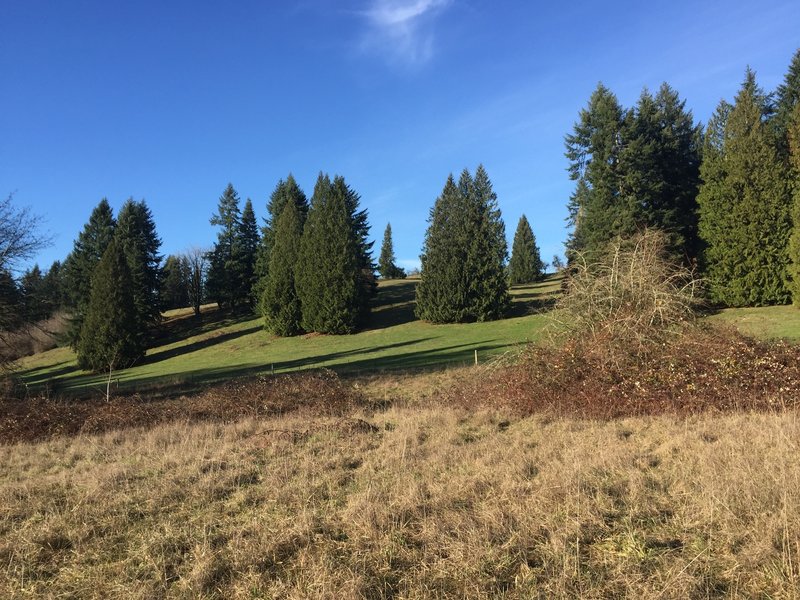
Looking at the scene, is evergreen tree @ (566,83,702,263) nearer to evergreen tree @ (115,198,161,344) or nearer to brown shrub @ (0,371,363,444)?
brown shrub @ (0,371,363,444)

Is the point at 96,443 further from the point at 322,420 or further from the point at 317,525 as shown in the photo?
the point at 317,525

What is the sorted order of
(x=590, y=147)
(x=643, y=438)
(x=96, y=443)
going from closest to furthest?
(x=643, y=438) < (x=96, y=443) < (x=590, y=147)

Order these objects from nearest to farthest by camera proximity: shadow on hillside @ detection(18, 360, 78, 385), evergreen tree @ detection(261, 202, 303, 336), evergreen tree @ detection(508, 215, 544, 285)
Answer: shadow on hillside @ detection(18, 360, 78, 385), evergreen tree @ detection(261, 202, 303, 336), evergreen tree @ detection(508, 215, 544, 285)

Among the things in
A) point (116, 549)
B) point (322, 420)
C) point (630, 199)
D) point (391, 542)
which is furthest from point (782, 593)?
point (630, 199)

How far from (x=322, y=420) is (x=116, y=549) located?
20.8 feet

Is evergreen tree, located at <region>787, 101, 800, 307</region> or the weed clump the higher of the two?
evergreen tree, located at <region>787, 101, 800, 307</region>

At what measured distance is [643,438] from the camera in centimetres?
710

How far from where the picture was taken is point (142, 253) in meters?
48.2

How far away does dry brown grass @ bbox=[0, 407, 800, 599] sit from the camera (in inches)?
122

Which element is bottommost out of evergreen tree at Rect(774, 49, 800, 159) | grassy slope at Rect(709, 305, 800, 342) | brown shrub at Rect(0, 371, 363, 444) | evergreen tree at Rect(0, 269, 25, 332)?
grassy slope at Rect(709, 305, 800, 342)

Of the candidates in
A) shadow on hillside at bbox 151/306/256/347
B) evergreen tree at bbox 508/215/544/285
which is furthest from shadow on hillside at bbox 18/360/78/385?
evergreen tree at bbox 508/215/544/285

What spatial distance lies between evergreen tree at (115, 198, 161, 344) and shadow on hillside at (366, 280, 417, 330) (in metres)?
21.1

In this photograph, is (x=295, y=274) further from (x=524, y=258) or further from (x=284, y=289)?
(x=524, y=258)

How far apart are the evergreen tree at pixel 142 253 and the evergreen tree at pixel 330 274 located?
633 inches
